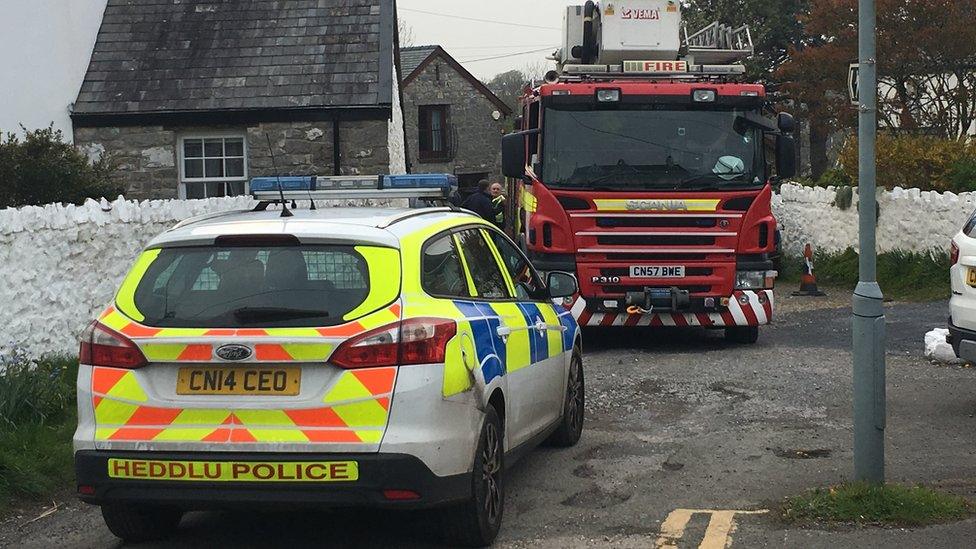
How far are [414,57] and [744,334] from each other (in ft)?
140

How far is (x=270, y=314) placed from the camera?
575cm

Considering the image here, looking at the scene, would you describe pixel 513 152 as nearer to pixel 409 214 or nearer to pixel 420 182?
pixel 420 182

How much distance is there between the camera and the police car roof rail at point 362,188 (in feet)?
25.8

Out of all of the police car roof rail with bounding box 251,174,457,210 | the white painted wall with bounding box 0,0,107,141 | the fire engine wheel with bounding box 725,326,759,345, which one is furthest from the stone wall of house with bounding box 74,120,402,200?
the police car roof rail with bounding box 251,174,457,210

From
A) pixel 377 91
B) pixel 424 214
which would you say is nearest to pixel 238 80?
pixel 377 91

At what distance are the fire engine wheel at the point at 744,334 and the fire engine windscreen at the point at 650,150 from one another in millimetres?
1637

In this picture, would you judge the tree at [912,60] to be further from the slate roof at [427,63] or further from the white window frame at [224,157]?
the slate roof at [427,63]

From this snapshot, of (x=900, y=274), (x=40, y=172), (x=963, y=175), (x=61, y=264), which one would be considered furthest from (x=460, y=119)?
(x=61, y=264)

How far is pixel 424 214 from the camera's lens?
6.93 meters

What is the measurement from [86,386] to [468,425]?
68.4 inches

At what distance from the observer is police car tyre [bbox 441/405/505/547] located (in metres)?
5.99

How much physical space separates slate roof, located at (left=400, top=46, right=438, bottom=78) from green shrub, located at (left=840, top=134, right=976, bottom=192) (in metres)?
34.4

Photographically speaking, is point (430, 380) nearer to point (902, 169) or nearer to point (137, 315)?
point (137, 315)

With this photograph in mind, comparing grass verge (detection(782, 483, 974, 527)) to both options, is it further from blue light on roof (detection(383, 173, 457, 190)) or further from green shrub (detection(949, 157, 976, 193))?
green shrub (detection(949, 157, 976, 193))
